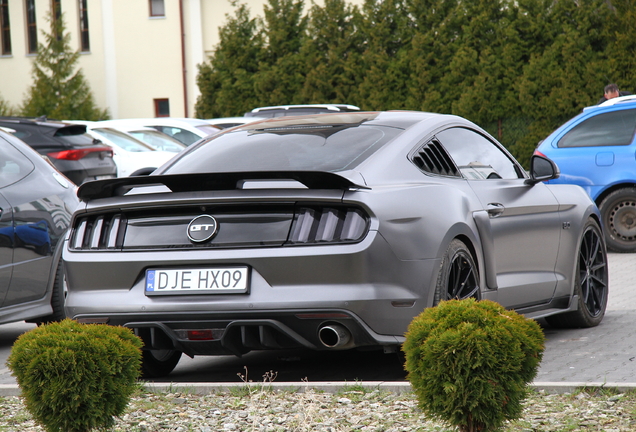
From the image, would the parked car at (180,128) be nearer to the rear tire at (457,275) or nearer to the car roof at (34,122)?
the car roof at (34,122)

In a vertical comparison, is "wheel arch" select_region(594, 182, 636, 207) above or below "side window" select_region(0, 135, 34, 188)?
below

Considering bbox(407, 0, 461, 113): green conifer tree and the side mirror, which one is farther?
bbox(407, 0, 461, 113): green conifer tree

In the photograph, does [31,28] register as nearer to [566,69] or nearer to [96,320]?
[566,69]

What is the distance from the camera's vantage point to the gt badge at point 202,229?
4.64 metres

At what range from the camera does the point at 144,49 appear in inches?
1442

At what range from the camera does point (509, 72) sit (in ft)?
78.4

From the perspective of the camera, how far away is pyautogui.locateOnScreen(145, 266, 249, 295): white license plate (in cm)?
457

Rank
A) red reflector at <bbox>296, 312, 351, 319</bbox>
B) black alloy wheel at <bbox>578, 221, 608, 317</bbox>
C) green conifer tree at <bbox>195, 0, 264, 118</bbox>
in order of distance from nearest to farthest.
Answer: red reflector at <bbox>296, 312, 351, 319</bbox>
black alloy wheel at <bbox>578, 221, 608, 317</bbox>
green conifer tree at <bbox>195, 0, 264, 118</bbox>

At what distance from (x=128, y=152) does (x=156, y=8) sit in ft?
70.8

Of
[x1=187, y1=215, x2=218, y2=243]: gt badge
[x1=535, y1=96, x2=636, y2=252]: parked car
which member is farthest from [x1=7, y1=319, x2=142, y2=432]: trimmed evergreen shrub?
[x1=535, y1=96, x2=636, y2=252]: parked car

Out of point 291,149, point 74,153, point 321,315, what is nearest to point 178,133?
point 74,153

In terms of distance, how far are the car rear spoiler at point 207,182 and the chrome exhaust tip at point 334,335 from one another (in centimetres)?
65

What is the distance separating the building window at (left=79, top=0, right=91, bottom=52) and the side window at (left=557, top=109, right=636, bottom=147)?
28901 millimetres

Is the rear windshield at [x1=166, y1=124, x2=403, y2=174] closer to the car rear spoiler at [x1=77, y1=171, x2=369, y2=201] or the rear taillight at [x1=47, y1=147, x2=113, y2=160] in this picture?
the car rear spoiler at [x1=77, y1=171, x2=369, y2=201]
